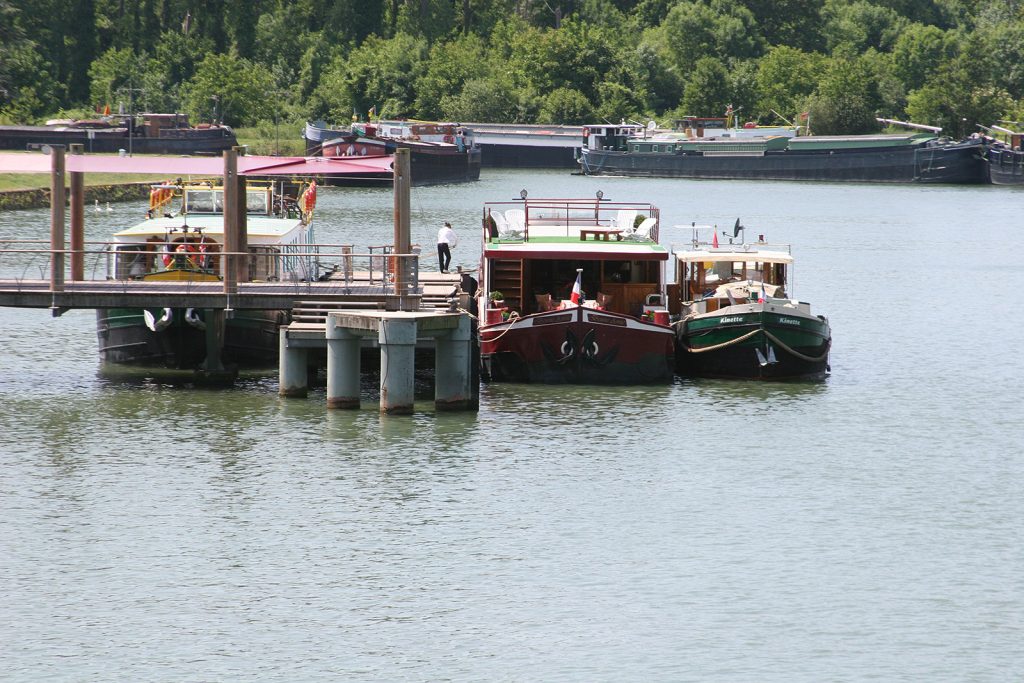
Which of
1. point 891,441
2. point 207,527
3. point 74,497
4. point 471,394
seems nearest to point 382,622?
point 207,527

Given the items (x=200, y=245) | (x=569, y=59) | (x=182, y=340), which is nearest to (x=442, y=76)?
(x=569, y=59)

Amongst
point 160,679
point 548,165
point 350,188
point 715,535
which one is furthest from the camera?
point 548,165

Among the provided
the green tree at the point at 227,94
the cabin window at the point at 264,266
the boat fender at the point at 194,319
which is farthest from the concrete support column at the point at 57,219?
the green tree at the point at 227,94

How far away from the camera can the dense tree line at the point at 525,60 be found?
14925 centimetres

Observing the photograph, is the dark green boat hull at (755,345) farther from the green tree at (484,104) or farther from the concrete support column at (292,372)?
the green tree at (484,104)

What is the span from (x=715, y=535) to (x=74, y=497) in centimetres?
1055

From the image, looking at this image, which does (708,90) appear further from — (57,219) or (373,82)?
(57,219)

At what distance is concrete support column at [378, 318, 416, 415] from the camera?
31.5m

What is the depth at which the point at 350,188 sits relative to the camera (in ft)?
395

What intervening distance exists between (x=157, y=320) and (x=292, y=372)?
164 inches

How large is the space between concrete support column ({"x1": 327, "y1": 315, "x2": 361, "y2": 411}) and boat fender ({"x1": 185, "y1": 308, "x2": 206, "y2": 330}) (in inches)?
193

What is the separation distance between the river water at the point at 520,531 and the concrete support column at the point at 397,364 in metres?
0.47

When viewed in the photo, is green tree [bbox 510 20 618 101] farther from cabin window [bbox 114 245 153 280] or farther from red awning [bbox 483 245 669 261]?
cabin window [bbox 114 245 153 280]

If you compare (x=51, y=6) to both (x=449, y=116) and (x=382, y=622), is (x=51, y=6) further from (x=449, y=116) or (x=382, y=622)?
(x=382, y=622)
